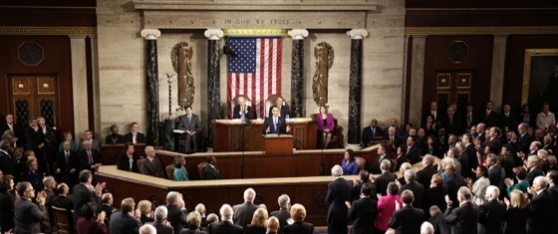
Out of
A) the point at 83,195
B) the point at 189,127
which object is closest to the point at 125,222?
the point at 83,195

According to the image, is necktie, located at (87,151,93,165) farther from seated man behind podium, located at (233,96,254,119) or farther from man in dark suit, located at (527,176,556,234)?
man in dark suit, located at (527,176,556,234)

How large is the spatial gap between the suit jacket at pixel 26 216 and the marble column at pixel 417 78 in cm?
1169

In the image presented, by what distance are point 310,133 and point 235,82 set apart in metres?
2.57

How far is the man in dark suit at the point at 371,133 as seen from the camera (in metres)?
18.2

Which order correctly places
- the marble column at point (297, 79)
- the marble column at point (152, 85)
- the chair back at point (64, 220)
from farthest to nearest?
the marble column at point (297, 79) < the marble column at point (152, 85) < the chair back at point (64, 220)

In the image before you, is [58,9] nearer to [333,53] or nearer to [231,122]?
[231,122]

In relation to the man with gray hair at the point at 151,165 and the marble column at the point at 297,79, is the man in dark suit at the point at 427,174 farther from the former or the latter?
the marble column at the point at 297,79

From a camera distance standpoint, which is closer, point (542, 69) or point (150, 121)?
point (150, 121)

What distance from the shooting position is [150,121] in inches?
706

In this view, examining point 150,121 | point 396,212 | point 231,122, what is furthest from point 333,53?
point 396,212

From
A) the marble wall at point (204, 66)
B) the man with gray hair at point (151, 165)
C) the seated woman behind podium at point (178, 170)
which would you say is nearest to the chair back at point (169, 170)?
the man with gray hair at point (151, 165)

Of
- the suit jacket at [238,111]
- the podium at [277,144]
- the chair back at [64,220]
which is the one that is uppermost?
the suit jacket at [238,111]

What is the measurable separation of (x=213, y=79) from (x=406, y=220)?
9649 millimetres

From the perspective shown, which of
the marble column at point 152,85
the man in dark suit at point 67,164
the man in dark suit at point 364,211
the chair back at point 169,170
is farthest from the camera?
the marble column at point 152,85
